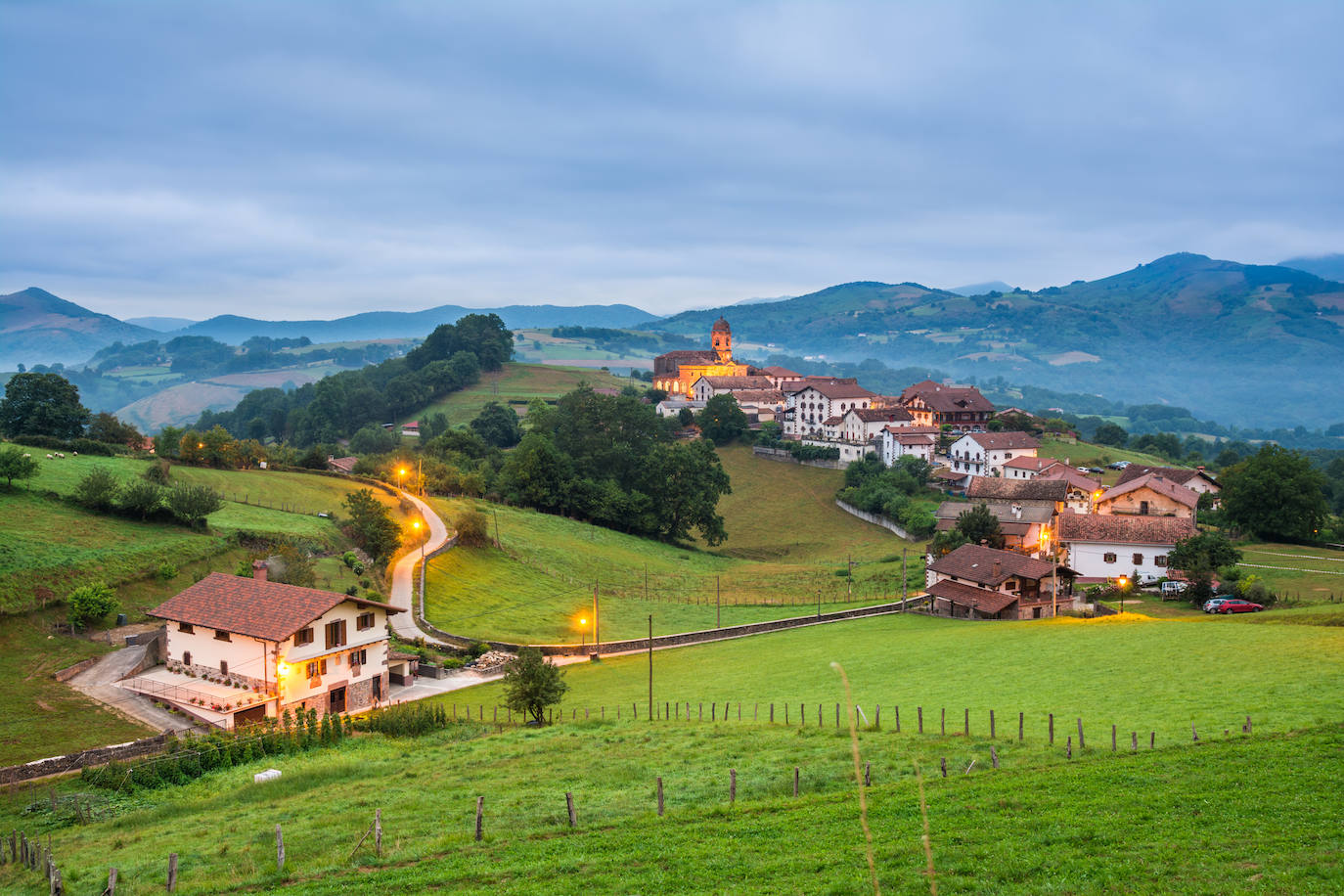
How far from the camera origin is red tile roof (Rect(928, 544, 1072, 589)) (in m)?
50.7

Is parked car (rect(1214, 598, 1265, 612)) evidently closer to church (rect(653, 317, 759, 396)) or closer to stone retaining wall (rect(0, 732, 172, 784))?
stone retaining wall (rect(0, 732, 172, 784))

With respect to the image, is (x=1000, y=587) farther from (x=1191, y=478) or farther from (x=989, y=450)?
(x=989, y=450)

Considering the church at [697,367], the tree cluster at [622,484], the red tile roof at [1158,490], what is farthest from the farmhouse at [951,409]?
the church at [697,367]

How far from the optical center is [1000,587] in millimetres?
51375

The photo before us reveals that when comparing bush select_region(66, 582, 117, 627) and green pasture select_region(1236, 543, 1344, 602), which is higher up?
bush select_region(66, 582, 117, 627)

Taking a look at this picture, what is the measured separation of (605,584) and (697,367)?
122m

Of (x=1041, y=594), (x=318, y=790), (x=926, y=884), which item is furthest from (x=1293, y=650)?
(x=318, y=790)

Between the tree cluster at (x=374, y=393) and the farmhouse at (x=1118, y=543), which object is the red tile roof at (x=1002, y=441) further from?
the tree cluster at (x=374, y=393)

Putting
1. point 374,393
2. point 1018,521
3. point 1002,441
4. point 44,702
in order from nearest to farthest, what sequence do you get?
1. point 44,702
2. point 1018,521
3. point 1002,441
4. point 374,393

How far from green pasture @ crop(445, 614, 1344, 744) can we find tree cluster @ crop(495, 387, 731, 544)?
4024 cm

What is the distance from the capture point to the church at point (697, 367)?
17800cm

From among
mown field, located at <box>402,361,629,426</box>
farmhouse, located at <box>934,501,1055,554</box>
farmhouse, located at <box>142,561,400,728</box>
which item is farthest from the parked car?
mown field, located at <box>402,361,629,426</box>

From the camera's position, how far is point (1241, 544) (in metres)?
64.1

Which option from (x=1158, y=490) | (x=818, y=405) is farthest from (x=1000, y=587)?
(x=818, y=405)
